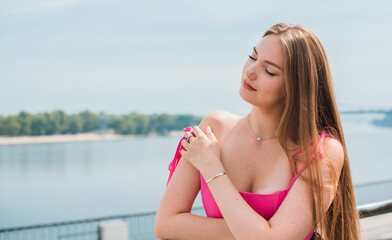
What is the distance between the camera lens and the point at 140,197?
64.4 m

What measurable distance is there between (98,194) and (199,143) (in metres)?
76.5

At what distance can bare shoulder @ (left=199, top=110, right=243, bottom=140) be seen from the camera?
5.14ft

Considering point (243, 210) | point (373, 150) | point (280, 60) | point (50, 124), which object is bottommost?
point (373, 150)

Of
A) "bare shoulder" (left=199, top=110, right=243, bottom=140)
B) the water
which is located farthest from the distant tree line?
"bare shoulder" (left=199, top=110, right=243, bottom=140)

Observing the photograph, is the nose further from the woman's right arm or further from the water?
the water

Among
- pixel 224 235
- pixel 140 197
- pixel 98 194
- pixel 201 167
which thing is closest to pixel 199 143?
pixel 201 167

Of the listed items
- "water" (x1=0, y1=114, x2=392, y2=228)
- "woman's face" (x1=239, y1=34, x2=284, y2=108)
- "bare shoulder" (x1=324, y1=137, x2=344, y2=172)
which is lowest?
"water" (x1=0, y1=114, x2=392, y2=228)

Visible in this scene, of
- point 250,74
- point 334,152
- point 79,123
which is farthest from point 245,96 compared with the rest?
point 79,123

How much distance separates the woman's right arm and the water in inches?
1890

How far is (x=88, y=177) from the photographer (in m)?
91.1

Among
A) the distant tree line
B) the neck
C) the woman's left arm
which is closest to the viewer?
the woman's left arm

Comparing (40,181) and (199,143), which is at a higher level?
(199,143)

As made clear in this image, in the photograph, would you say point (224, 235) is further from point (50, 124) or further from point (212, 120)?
point (50, 124)

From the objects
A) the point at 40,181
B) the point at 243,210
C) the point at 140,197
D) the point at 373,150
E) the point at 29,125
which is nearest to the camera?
the point at 243,210
